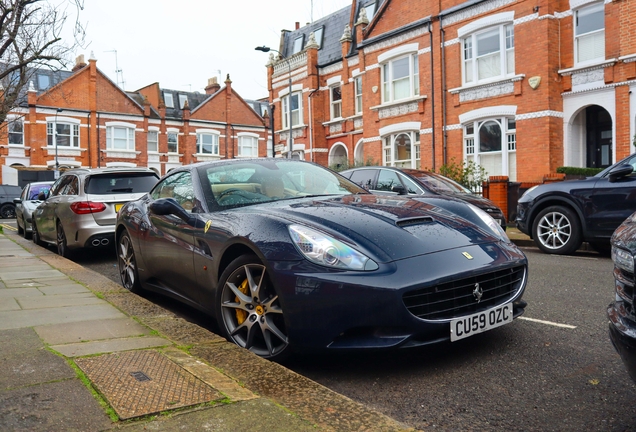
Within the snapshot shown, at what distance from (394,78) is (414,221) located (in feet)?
70.3

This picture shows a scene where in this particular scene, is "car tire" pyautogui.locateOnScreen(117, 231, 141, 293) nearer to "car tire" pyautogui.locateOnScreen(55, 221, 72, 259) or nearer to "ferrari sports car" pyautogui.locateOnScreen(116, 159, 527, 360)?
"ferrari sports car" pyautogui.locateOnScreen(116, 159, 527, 360)

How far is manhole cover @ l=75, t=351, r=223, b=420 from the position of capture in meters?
2.62

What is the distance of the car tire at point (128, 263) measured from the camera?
20.2 ft

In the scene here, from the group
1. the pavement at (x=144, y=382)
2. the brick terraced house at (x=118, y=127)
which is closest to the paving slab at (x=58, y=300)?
the pavement at (x=144, y=382)

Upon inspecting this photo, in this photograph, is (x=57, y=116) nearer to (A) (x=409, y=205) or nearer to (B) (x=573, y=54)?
(B) (x=573, y=54)

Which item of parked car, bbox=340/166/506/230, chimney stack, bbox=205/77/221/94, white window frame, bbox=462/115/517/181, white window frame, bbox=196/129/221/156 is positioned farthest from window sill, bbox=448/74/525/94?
chimney stack, bbox=205/77/221/94

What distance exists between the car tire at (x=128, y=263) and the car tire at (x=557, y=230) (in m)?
6.94

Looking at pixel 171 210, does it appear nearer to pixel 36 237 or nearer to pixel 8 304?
pixel 8 304

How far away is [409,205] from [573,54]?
1594 centimetres

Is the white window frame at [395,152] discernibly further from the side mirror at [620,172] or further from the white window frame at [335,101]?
the side mirror at [620,172]

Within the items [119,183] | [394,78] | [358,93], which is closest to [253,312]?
[119,183]

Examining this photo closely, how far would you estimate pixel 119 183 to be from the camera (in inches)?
375

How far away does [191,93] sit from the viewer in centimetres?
5328

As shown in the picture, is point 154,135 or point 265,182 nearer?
point 265,182
